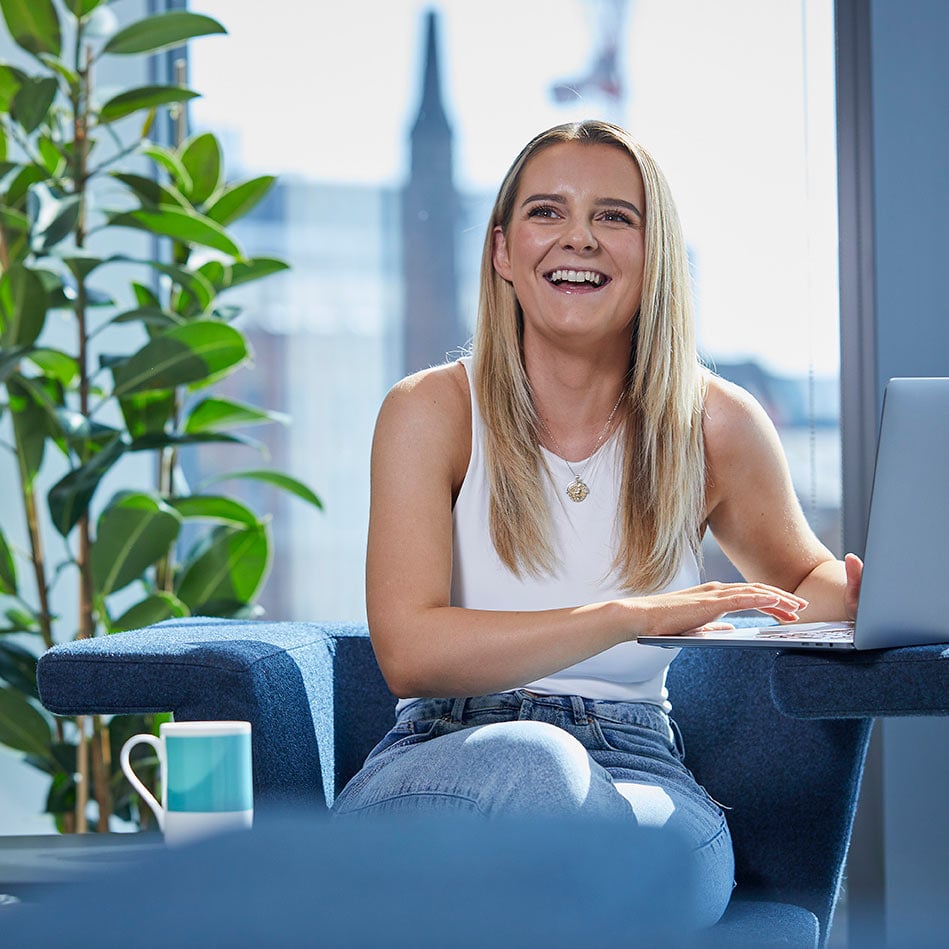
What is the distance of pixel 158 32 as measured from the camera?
2.09 metres

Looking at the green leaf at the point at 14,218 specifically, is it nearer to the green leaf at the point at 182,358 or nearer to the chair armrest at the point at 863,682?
the green leaf at the point at 182,358

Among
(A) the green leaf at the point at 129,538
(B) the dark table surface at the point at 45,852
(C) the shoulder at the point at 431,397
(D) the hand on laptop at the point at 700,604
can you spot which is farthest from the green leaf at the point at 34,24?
(D) the hand on laptop at the point at 700,604

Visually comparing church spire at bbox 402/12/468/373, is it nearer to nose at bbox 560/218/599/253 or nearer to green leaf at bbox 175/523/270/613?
green leaf at bbox 175/523/270/613

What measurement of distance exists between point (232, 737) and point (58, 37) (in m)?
1.51

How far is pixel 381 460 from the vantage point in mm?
1517

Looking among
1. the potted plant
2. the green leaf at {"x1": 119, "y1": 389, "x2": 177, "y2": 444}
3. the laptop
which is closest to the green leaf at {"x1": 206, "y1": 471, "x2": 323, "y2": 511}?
the potted plant

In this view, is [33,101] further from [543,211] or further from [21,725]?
[21,725]

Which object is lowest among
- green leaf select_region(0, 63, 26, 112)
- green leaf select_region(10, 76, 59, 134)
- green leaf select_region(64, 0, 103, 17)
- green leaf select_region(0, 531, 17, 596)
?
green leaf select_region(0, 531, 17, 596)

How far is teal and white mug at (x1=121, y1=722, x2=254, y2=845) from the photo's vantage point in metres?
0.96

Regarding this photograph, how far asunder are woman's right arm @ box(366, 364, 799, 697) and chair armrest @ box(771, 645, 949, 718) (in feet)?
0.29

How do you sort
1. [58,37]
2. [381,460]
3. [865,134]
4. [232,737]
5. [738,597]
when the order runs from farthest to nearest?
[865,134] → [58,37] → [381,460] → [738,597] → [232,737]

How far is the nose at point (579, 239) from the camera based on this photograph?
159cm

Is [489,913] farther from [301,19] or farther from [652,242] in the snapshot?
[301,19]

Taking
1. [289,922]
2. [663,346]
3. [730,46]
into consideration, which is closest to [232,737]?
[289,922]
